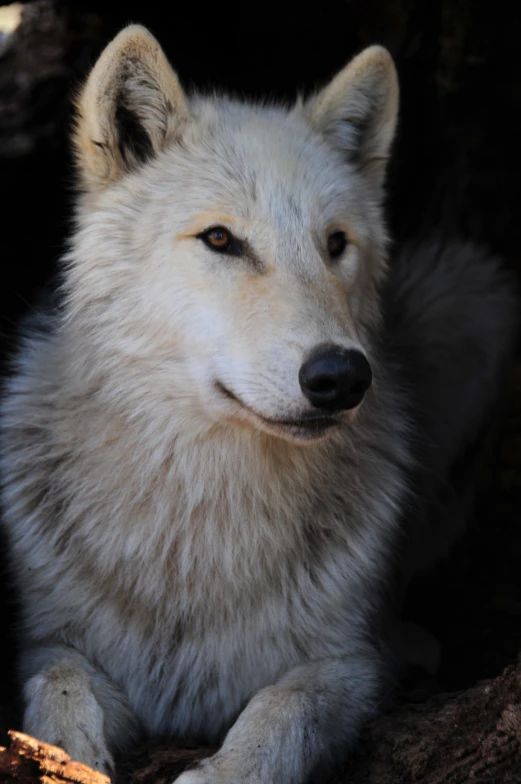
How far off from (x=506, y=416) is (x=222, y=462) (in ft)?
9.91

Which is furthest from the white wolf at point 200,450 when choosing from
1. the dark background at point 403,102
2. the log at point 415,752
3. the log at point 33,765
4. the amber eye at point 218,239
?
the dark background at point 403,102

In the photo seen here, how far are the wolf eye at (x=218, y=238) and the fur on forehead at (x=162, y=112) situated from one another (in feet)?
1.68

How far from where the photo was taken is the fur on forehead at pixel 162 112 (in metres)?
3.40

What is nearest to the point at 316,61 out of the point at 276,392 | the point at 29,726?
the point at 276,392

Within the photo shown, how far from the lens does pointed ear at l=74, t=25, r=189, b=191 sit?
11.1ft

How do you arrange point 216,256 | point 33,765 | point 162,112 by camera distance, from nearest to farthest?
1. point 33,765
2. point 216,256
3. point 162,112

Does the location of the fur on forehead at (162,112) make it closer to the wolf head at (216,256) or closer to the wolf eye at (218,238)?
the wolf head at (216,256)

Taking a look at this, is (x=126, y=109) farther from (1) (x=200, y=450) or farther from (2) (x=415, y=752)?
(2) (x=415, y=752)

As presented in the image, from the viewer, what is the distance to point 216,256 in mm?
3268

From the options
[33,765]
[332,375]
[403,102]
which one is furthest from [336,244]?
[403,102]

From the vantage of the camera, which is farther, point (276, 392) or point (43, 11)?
point (43, 11)

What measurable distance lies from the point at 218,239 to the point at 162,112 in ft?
2.06

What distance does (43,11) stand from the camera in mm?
6102

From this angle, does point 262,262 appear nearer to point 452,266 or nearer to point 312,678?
point 312,678
